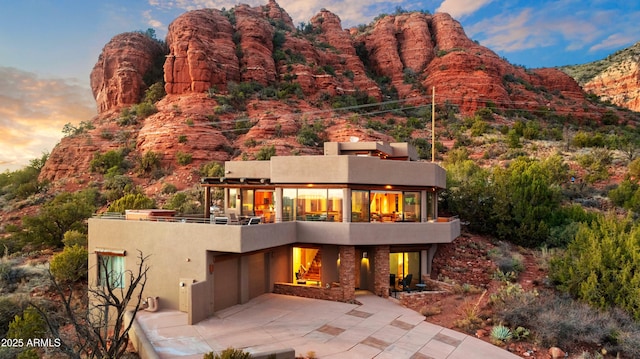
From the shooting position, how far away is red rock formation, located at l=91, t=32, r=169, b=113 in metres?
49.9

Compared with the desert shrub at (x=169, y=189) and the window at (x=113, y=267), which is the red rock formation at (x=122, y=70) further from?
the window at (x=113, y=267)

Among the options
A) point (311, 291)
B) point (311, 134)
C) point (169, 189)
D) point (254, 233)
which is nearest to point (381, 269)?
point (311, 291)

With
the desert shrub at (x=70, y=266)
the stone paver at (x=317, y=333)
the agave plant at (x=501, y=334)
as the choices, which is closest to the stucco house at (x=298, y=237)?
the stone paver at (x=317, y=333)

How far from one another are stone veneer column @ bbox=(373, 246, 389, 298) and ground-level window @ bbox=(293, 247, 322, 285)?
8.88 feet

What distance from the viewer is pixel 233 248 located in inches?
488

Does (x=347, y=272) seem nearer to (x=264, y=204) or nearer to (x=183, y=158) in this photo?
(x=264, y=204)

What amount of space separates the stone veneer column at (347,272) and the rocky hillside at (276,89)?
23.3 metres

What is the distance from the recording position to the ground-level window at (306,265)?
16.5 m

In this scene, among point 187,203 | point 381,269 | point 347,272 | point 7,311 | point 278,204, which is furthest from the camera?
point 187,203

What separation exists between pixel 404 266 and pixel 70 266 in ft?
56.3

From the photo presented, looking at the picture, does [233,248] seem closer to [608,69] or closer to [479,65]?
[479,65]

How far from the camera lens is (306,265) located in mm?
16828

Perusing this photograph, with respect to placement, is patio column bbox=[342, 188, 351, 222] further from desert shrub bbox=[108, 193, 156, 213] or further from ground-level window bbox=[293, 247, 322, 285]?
desert shrub bbox=[108, 193, 156, 213]

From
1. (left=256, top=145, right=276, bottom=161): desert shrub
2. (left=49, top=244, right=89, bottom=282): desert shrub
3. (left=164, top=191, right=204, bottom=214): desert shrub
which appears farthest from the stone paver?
(left=256, top=145, right=276, bottom=161): desert shrub
